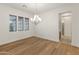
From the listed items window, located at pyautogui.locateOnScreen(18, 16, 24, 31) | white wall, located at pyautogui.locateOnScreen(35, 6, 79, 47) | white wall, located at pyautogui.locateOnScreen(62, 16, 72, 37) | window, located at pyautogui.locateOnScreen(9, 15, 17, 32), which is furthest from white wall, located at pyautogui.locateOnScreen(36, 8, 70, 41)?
window, located at pyautogui.locateOnScreen(9, 15, 17, 32)

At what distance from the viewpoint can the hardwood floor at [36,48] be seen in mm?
1274

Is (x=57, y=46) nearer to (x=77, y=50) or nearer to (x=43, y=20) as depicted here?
(x=77, y=50)

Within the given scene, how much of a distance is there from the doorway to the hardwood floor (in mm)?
92

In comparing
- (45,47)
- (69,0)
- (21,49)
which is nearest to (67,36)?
(45,47)

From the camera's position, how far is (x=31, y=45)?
1.37m

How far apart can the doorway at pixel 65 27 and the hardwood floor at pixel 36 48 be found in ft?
0.30

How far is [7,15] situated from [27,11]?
0.30 metres

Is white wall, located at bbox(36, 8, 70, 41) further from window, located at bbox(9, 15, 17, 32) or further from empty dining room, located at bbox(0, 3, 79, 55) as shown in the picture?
window, located at bbox(9, 15, 17, 32)

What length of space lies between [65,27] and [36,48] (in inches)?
21.7

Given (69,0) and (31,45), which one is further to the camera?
(31,45)

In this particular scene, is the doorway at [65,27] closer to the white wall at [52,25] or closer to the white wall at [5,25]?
the white wall at [52,25]

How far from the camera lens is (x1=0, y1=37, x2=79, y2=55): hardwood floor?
1274 millimetres

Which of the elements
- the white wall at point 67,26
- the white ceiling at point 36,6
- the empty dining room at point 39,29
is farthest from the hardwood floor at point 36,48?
the white ceiling at point 36,6

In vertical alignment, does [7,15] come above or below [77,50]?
above
